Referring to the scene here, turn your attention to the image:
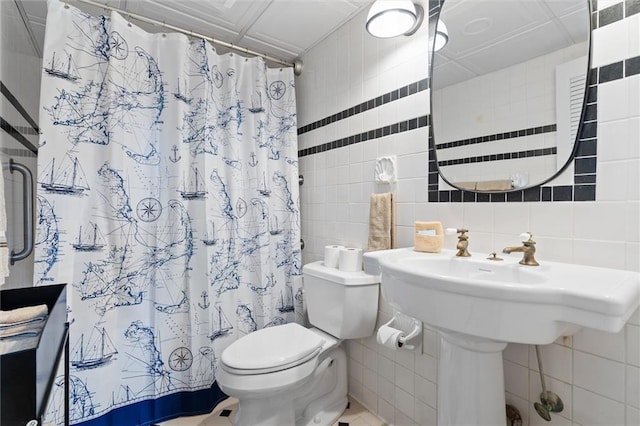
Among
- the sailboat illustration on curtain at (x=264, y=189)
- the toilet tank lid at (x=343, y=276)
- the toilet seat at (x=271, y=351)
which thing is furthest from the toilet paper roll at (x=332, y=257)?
the sailboat illustration on curtain at (x=264, y=189)

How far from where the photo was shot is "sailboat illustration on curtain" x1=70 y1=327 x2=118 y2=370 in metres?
1.36

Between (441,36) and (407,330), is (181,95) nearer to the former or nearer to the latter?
(441,36)

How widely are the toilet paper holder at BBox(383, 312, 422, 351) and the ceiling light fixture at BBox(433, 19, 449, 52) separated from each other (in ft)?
3.66

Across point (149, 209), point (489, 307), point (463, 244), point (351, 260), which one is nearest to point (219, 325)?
point (149, 209)

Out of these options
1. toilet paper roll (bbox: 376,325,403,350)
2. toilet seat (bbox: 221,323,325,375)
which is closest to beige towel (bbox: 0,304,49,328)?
toilet seat (bbox: 221,323,325,375)

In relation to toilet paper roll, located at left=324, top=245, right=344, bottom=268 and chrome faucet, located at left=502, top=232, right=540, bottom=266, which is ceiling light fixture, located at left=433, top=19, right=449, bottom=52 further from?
toilet paper roll, located at left=324, top=245, right=344, bottom=268

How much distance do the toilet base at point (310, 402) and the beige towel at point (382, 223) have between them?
2.00ft

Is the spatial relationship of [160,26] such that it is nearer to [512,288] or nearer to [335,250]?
[335,250]

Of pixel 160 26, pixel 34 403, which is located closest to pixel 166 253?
pixel 34 403

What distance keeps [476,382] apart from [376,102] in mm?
1253

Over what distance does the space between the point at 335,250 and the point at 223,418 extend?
3.49 feet

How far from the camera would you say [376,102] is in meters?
1.54

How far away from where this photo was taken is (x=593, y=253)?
34.6 inches

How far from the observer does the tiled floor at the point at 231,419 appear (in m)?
1.53
